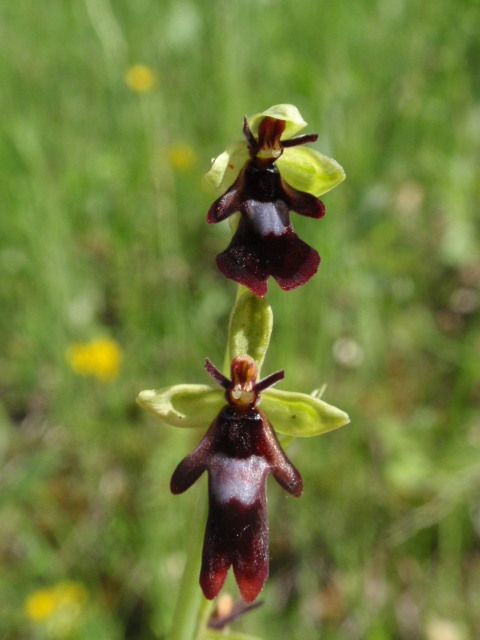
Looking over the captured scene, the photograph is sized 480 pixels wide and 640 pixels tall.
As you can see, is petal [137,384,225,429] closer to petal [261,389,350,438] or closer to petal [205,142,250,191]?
petal [261,389,350,438]

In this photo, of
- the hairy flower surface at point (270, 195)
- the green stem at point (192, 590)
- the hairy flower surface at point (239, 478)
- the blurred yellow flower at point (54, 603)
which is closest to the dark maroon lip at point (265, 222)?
the hairy flower surface at point (270, 195)

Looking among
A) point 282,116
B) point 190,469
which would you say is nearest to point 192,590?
point 190,469

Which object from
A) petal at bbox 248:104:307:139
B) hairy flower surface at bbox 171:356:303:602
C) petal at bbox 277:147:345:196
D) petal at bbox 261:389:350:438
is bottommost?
hairy flower surface at bbox 171:356:303:602

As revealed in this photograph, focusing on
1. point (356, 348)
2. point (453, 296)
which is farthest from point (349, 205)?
point (453, 296)

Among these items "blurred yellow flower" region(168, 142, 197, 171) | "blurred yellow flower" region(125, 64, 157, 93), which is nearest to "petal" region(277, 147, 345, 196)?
"blurred yellow flower" region(168, 142, 197, 171)

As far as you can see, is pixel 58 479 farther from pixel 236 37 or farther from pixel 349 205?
pixel 236 37

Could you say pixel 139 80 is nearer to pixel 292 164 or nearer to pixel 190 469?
pixel 292 164
